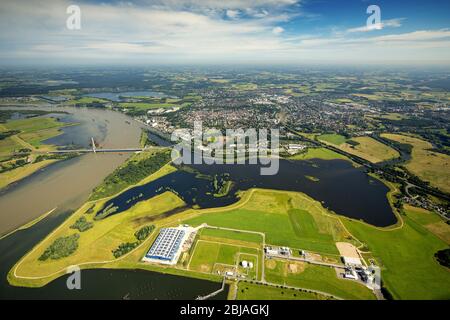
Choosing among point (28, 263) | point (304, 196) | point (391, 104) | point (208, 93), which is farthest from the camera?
point (208, 93)

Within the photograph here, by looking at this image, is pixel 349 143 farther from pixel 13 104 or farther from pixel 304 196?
pixel 13 104

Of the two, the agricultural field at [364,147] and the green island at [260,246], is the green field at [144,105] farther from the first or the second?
the green island at [260,246]

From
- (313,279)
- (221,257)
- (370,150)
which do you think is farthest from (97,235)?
(370,150)

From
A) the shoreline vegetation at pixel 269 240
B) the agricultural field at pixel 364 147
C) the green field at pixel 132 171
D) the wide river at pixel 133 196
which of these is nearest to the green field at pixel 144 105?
the wide river at pixel 133 196
